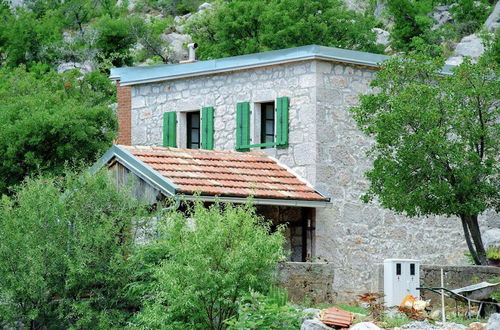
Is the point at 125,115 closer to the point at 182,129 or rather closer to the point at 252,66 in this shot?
the point at 182,129

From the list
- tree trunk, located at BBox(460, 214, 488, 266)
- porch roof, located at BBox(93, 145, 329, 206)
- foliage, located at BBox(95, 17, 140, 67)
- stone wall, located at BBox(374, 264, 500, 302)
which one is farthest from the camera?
foliage, located at BBox(95, 17, 140, 67)

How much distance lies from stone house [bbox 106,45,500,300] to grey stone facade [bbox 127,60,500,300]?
20mm

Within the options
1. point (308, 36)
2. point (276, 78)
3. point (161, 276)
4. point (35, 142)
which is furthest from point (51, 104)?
point (161, 276)

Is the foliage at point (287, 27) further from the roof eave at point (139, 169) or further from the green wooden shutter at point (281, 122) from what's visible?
the roof eave at point (139, 169)

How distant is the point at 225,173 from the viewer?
22.6 m

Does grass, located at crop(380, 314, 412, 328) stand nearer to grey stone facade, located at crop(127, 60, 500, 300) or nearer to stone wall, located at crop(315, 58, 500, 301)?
grey stone facade, located at crop(127, 60, 500, 300)

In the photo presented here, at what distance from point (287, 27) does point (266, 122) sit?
16251 millimetres

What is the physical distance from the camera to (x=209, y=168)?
22609 mm

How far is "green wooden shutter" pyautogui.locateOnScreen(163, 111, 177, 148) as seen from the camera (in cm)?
2630

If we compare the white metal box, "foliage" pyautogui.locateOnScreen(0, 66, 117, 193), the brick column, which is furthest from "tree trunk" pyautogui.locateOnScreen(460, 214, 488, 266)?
"foliage" pyautogui.locateOnScreen(0, 66, 117, 193)

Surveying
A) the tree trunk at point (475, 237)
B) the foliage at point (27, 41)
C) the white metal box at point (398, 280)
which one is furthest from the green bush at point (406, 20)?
the white metal box at point (398, 280)

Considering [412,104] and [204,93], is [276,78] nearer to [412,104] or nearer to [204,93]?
[204,93]

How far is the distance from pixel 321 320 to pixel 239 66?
9420mm

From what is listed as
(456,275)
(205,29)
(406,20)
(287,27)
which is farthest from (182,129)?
(406,20)
